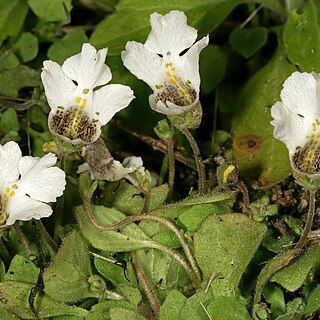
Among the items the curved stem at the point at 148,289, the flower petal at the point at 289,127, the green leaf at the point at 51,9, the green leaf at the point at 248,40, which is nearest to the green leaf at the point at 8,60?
the green leaf at the point at 51,9

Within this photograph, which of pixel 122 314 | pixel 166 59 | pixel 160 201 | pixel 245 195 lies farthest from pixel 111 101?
pixel 122 314

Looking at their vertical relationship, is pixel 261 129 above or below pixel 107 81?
below

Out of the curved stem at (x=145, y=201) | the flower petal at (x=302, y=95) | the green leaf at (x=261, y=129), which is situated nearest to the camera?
the flower petal at (x=302, y=95)

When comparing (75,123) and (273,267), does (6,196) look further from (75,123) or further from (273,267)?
(273,267)

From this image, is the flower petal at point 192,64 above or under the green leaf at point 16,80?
above

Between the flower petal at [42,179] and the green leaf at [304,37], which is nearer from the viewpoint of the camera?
the flower petal at [42,179]

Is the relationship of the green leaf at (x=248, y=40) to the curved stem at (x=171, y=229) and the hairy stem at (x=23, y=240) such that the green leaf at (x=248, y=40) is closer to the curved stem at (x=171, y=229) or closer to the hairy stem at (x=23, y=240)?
the curved stem at (x=171, y=229)
